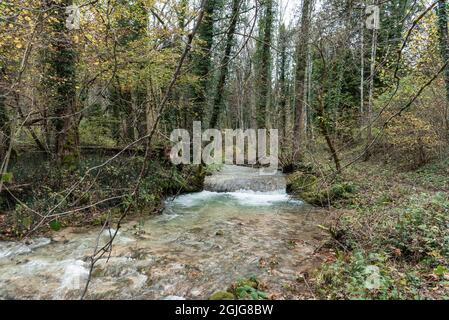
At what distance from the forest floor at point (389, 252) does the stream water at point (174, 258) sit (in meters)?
0.57

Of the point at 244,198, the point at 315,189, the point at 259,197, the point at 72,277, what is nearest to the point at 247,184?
the point at 259,197

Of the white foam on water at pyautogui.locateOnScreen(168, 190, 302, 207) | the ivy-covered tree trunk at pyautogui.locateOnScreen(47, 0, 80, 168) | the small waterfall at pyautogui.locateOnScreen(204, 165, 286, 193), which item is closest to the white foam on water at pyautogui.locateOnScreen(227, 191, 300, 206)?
the white foam on water at pyautogui.locateOnScreen(168, 190, 302, 207)

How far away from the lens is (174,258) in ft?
19.7

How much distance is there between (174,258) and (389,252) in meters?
3.88

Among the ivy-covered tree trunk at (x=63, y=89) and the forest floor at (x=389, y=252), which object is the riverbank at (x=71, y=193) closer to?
the ivy-covered tree trunk at (x=63, y=89)

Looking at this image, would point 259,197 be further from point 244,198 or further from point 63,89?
point 63,89

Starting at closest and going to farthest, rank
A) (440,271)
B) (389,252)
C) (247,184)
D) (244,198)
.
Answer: (440,271) → (389,252) → (244,198) → (247,184)

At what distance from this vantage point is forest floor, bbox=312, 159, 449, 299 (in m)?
3.94

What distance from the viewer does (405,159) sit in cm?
1290

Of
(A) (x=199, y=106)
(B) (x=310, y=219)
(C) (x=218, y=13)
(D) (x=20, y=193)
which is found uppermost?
(C) (x=218, y=13)
